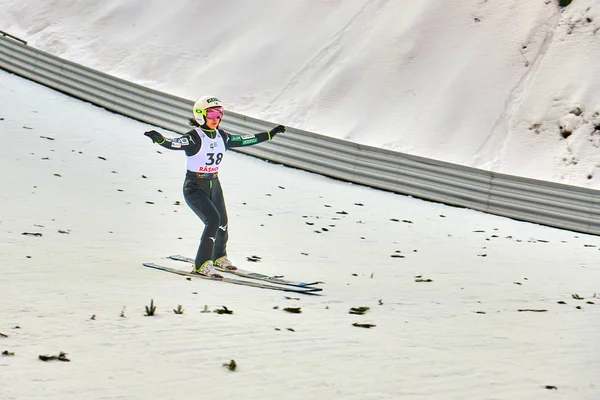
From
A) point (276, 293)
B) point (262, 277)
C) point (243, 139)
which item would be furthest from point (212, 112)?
point (276, 293)

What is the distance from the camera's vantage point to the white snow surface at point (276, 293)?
620 cm

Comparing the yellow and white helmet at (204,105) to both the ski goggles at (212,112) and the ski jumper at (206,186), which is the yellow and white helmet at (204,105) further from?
the ski jumper at (206,186)

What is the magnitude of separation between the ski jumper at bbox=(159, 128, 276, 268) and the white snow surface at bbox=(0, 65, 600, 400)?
0.54 m

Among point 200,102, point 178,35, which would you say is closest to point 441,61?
point 178,35

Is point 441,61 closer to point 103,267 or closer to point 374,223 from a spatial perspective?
point 374,223

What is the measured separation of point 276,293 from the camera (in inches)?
375

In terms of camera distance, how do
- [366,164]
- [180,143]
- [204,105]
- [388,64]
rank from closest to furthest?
[180,143] → [204,105] → [366,164] → [388,64]

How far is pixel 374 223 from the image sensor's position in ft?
50.0

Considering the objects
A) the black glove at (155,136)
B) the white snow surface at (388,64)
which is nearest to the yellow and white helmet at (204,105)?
the black glove at (155,136)

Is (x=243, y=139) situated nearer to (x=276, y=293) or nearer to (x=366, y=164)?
(x=276, y=293)

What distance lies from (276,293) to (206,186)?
1646mm

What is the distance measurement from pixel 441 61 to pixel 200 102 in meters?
14.2

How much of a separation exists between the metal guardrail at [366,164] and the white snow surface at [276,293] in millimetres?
424

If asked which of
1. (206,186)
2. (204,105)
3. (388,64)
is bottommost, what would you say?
(206,186)
